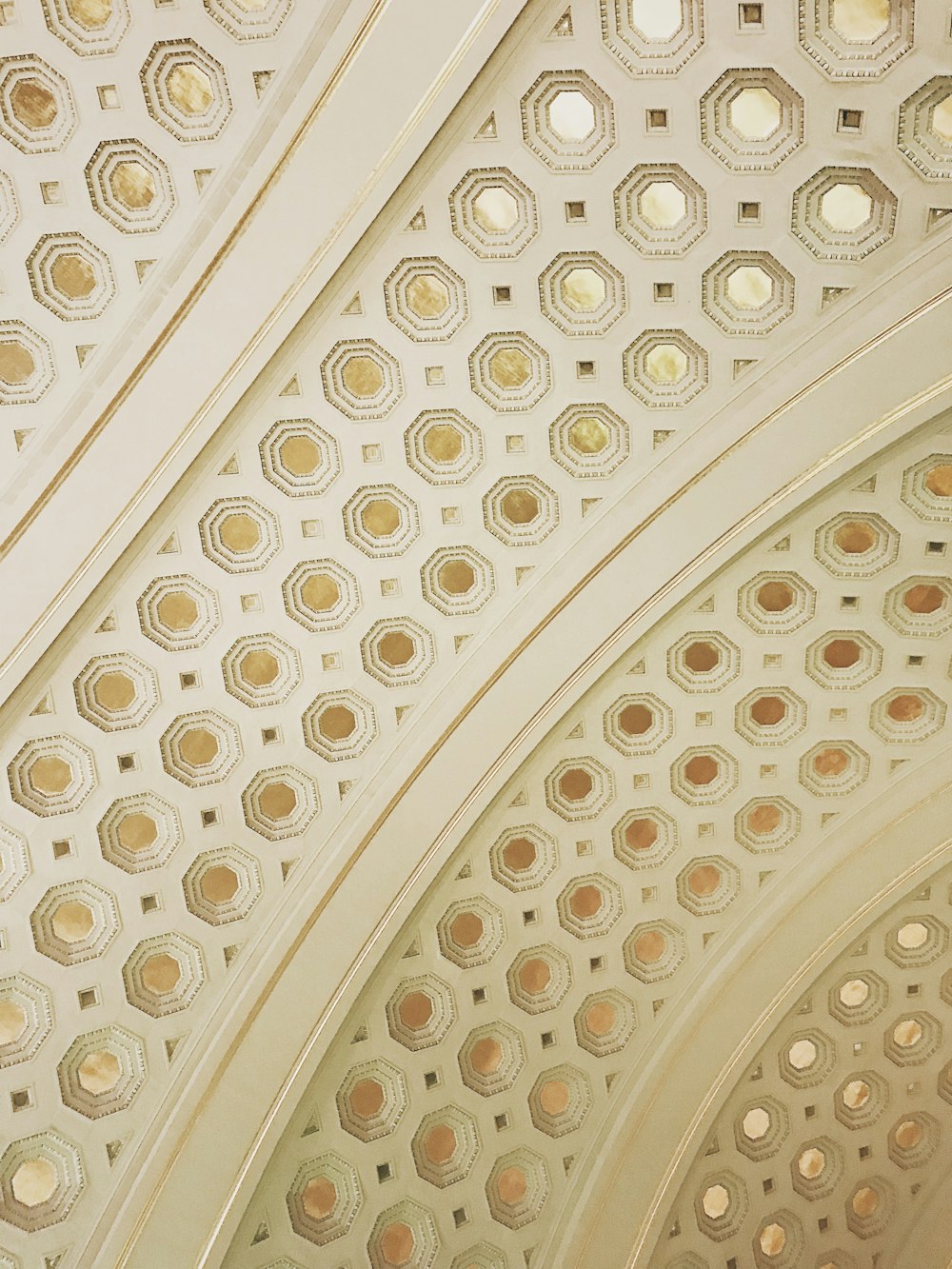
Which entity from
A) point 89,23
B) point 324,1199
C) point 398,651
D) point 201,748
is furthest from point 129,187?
point 324,1199

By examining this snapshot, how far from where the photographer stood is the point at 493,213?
569 cm

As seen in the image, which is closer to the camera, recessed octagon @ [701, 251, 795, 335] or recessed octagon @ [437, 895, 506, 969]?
recessed octagon @ [701, 251, 795, 335]

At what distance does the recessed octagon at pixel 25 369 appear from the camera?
17.9ft

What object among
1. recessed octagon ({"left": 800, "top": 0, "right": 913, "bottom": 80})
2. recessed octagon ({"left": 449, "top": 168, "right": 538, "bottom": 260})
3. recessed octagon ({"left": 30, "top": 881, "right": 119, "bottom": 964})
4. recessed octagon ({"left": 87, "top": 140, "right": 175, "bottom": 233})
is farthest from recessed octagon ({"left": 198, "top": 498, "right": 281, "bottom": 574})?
recessed octagon ({"left": 800, "top": 0, "right": 913, "bottom": 80})

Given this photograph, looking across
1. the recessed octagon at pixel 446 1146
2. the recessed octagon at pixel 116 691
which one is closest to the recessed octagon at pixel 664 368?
the recessed octagon at pixel 116 691

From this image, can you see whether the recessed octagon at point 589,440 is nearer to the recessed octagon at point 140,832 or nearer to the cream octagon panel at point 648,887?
the cream octagon panel at point 648,887

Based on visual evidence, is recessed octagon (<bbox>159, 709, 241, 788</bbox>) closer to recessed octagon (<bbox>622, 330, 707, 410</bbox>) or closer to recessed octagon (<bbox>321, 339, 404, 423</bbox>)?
recessed octagon (<bbox>321, 339, 404, 423</bbox>)

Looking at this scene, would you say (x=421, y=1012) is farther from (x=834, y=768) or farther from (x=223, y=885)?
(x=834, y=768)

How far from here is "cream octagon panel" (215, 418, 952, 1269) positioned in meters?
6.85

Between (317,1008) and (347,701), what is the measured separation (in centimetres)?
202

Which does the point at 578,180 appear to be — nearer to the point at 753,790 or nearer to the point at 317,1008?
the point at 753,790

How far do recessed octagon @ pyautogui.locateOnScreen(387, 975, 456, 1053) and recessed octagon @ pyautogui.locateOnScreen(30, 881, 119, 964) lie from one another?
194 cm

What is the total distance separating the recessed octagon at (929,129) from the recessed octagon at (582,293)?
5.32 ft

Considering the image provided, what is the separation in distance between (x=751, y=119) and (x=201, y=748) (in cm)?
476
